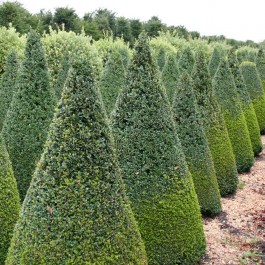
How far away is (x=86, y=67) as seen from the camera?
4578 millimetres

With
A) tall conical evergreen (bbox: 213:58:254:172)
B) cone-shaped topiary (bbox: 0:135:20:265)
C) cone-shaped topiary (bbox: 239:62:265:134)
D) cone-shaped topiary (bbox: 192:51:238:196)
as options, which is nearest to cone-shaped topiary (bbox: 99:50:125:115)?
cone-shaped topiary (bbox: 192:51:238:196)

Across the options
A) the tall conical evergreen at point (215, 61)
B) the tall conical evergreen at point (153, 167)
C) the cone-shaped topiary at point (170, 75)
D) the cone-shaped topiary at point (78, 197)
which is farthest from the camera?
the tall conical evergreen at point (215, 61)

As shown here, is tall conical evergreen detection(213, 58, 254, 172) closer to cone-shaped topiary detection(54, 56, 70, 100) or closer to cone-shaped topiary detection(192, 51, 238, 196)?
cone-shaped topiary detection(192, 51, 238, 196)

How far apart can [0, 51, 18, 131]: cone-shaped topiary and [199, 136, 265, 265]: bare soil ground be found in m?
5.31

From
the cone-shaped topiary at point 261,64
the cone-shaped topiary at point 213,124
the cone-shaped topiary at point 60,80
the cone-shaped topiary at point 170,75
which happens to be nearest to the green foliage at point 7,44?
the cone-shaped topiary at point 60,80

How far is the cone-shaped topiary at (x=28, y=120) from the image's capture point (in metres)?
7.11

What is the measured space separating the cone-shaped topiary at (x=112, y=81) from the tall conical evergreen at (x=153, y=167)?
473 cm

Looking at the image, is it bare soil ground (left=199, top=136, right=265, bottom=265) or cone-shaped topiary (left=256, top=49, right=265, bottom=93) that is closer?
bare soil ground (left=199, top=136, right=265, bottom=265)

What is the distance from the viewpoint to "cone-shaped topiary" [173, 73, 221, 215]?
28.2 ft

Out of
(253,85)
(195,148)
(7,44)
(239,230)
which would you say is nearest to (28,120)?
(195,148)

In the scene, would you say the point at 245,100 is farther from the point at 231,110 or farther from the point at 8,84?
the point at 8,84

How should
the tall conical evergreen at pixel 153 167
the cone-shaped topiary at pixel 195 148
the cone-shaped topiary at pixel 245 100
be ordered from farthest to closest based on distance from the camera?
1. the cone-shaped topiary at pixel 245 100
2. the cone-shaped topiary at pixel 195 148
3. the tall conical evergreen at pixel 153 167

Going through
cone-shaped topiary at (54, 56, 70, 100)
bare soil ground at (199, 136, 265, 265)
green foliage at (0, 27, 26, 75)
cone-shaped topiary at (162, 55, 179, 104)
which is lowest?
bare soil ground at (199, 136, 265, 265)

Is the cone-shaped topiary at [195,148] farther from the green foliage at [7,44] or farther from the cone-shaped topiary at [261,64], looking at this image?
the cone-shaped topiary at [261,64]
